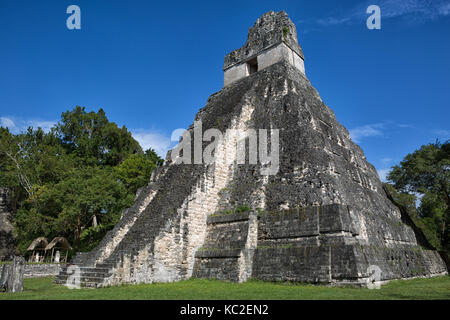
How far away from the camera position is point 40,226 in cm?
2342

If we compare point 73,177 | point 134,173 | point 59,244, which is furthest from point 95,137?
point 59,244

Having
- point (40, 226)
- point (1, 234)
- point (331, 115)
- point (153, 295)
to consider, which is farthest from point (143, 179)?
point (153, 295)

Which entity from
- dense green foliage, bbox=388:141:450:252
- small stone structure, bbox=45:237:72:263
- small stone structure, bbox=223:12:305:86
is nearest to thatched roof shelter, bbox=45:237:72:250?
small stone structure, bbox=45:237:72:263

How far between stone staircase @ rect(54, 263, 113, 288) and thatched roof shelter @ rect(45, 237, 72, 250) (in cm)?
1246

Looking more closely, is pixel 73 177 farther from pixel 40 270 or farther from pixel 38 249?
pixel 40 270

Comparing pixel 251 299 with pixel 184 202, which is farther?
pixel 184 202

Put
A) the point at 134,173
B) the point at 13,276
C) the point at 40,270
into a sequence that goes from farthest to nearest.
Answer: the point at 134,173, the point at 40,270, the point at 13,276

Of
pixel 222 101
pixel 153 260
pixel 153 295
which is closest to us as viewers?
pixel 153 295

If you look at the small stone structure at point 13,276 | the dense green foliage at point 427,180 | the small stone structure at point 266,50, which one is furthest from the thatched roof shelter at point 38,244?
the dense green foliage at point 427,180

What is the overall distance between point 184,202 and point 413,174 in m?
17.6

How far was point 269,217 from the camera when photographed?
1154cm

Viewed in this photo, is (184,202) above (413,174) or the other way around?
the other way around

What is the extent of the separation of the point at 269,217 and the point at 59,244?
60.7 feet
